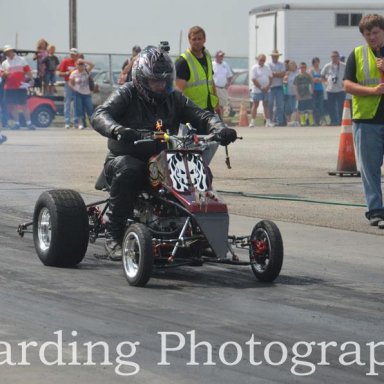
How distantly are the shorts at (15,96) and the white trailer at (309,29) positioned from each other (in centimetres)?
988

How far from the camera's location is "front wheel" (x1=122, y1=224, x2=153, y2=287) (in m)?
8.97

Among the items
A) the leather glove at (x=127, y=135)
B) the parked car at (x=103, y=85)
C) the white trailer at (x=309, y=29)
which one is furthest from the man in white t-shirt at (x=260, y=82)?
the leather glove at (x=127, y=135)

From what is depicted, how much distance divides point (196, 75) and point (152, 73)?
176 inches

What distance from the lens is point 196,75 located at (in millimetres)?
14367

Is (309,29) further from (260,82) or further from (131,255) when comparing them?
(131,255)

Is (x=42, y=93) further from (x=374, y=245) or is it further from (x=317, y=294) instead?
(x=317, y=294)

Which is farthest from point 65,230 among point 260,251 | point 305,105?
point 305,105

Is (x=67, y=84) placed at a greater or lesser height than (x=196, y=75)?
lesser

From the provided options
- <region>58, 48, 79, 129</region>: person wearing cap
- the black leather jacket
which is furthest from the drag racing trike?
<region>58, 48, 79, 129</region>: person wearing cap

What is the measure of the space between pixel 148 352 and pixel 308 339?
0.95m

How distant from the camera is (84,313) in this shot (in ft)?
26.9

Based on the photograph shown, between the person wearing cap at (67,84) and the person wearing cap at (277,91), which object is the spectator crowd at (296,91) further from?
the person wearing cap at (67,84)

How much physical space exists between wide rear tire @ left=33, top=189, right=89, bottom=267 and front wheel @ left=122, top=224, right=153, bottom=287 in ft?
2.28

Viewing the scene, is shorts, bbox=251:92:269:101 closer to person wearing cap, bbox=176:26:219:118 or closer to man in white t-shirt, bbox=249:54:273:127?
man in white t-shirt, bbox=249:54:273:127
